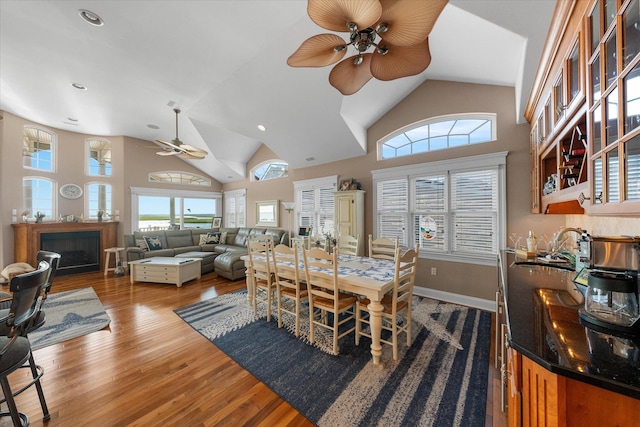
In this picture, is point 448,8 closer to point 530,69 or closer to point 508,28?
point 508,28

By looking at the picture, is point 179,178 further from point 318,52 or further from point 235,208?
point 318,52

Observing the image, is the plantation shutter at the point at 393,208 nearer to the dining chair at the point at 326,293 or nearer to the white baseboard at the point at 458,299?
the white baseboard at the point at 458,299

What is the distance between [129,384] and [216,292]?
2.37 meters

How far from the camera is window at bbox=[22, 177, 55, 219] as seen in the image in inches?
213

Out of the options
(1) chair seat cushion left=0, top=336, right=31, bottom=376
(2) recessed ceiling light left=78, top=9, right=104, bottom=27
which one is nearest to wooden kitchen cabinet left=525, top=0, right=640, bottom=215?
(1) chair seat cushion left=0, top=336, right=31, bottom=376

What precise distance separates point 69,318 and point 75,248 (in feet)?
12.3

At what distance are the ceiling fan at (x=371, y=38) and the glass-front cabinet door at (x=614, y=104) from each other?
74 cm

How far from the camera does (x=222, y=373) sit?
84.7 inches

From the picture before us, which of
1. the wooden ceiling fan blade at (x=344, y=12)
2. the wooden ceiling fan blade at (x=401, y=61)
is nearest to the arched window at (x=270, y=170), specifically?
the wooden ceiling fan blade at (x=401, y=61)

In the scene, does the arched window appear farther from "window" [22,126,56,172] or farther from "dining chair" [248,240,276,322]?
"window" [22,126,56,172]

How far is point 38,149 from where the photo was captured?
563 cm

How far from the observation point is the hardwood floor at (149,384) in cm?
169

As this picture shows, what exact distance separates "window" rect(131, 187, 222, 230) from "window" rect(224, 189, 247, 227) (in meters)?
0.33

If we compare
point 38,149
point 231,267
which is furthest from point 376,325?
point 38,149
